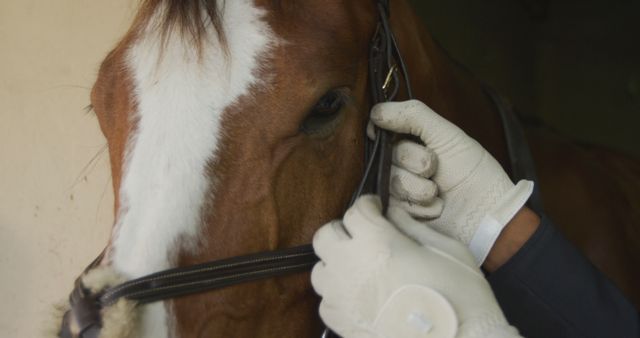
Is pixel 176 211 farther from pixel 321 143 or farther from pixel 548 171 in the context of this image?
pixel 548 171

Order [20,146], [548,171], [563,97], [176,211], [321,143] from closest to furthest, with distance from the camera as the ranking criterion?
[176,211], [321,143], [20,146], [548,171], [563,97]

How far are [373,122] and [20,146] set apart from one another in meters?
1.05

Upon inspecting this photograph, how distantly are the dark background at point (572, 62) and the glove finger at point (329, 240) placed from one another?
300 cm

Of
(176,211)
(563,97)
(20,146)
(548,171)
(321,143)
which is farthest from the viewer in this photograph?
(563,97)

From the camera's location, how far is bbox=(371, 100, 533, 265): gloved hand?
0.95m

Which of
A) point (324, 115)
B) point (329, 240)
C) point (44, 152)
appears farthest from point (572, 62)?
point (329, 240)

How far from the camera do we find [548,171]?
1751 mm

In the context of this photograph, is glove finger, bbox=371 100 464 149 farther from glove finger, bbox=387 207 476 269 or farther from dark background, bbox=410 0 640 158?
dark background, bbox=410 0 640 158

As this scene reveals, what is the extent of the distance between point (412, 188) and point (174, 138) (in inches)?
14.4

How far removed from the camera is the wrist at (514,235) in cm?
95

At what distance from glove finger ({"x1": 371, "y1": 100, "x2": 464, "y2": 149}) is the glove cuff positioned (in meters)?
0.13

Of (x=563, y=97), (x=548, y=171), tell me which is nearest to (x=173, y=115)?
(x=548, y=171)

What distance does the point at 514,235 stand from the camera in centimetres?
96

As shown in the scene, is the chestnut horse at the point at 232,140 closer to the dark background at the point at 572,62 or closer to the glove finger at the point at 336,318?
the glove finger at the point at 336,318
